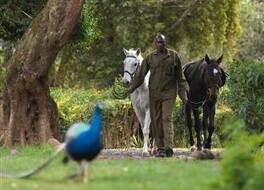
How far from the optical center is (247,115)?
17.6 metres

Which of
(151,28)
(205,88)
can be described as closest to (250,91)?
(205,88)

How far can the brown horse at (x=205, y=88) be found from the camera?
17.5 m

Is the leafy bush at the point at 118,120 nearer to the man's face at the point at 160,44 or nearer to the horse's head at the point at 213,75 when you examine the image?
the horse's head at the point at 213,75

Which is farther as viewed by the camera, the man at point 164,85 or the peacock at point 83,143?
the man at point 164,85

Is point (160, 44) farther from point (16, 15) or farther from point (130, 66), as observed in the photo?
point (16, 15)

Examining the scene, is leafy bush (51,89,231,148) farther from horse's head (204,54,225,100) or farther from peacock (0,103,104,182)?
peacock (0,103,104,182)

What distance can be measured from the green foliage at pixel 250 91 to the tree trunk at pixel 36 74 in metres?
4.06

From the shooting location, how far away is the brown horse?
17.5 metres

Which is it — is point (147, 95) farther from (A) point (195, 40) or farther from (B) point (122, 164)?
(A) point (195, 40)

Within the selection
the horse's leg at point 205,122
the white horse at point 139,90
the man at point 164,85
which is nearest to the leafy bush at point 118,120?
the horse's leg at point 205,122

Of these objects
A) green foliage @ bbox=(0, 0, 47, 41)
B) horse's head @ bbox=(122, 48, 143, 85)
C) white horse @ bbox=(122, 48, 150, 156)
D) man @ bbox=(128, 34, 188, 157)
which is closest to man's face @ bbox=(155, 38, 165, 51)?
man @ bbox=(128, 34, 188, 157)

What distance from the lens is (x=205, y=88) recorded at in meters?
18.2

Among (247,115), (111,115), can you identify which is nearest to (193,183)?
(247,115)

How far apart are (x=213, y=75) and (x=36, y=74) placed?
4115 millimetres
